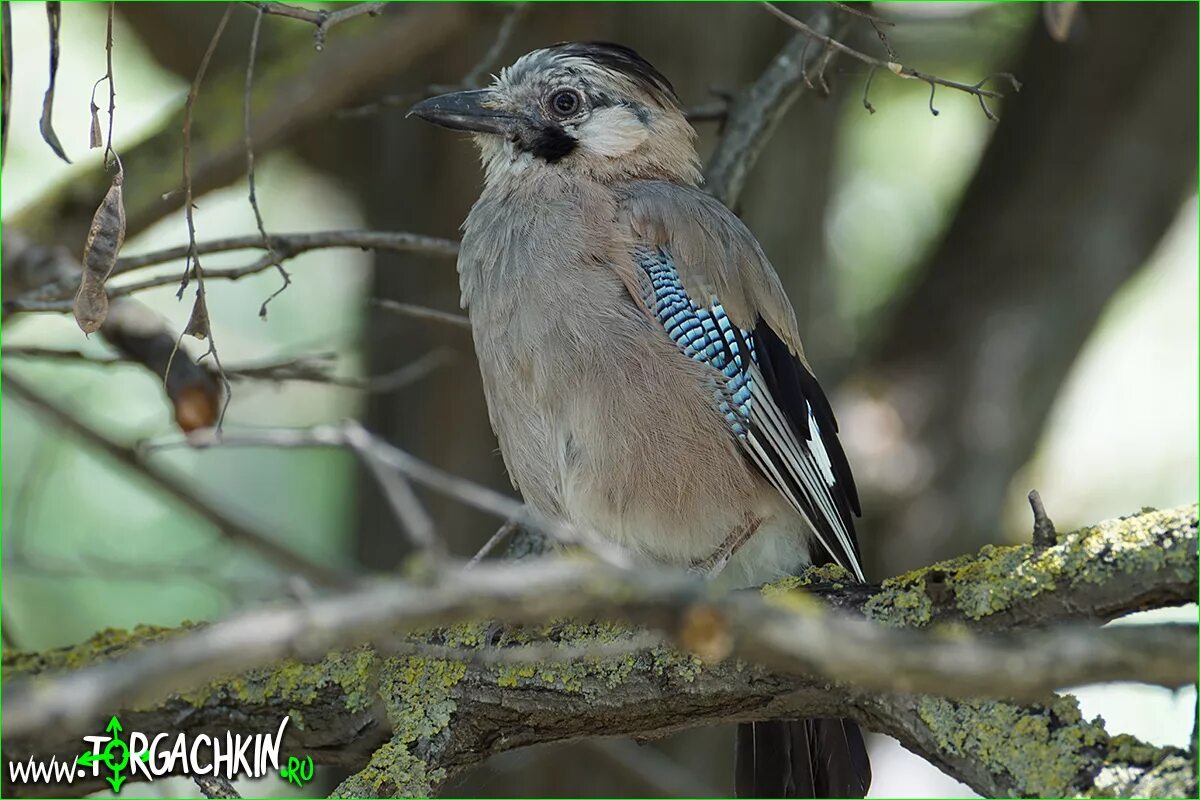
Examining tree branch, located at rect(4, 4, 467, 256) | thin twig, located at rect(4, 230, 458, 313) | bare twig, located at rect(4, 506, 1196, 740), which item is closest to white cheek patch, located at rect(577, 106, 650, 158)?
thin twig, located at rect(4, 230, 458, 313)

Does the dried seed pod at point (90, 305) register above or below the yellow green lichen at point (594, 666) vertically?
above

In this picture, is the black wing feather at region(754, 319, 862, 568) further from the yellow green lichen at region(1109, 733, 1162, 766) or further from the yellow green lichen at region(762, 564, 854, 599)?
the yellow green lichen at region(1109, 733, 1162, 766)

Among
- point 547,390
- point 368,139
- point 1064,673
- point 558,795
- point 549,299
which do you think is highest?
point 368,139

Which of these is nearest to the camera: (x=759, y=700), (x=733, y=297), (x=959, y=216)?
(x=759, y=700)

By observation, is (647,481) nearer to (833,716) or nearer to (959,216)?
(833,716)

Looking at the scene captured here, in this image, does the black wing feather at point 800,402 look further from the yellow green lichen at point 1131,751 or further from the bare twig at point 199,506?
the bare twig at point 199,506

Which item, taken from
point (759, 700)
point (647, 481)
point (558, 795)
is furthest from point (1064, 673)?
point (558, 795)

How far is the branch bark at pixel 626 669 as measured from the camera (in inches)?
64.6

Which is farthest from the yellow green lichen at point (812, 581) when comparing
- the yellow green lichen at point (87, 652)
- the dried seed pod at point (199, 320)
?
the yellow green lichen at point (87, 652)

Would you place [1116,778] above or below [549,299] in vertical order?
below

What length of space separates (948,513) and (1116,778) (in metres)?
3.79

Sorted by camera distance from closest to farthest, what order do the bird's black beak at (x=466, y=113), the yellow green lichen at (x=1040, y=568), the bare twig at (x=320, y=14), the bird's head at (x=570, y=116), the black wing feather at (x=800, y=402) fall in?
the yellow green lichen at (x=1040, y=568), the bare twig at (x=320, y=14), the black wing feather at (x=800, y=402), the bird's black beak at (x=466, y=113), the bird's head at (x=570, y=116)

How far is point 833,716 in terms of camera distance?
10.0ft

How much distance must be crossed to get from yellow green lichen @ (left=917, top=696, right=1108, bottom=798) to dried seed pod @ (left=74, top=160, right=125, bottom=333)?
1989 mm
